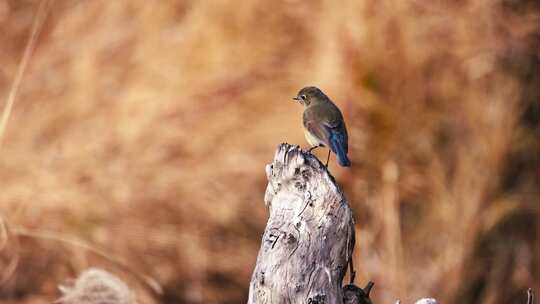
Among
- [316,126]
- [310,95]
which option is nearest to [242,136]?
[310,95]

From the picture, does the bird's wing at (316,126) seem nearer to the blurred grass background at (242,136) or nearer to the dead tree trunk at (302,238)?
the dead tree trunk at (302,238)

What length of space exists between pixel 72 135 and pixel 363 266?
1.98m

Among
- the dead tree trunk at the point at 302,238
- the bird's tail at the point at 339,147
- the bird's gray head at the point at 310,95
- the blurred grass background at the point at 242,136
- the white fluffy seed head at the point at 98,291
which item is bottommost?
the dead tree trunk at the point at 302,238

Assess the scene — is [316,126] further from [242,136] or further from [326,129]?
[242,136]

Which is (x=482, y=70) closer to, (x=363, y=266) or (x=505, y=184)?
(x=505, y=184)

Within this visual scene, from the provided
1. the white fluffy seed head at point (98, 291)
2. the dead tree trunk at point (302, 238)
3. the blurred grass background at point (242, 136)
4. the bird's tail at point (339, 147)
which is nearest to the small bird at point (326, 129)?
the bird's tail at point (339, 147)

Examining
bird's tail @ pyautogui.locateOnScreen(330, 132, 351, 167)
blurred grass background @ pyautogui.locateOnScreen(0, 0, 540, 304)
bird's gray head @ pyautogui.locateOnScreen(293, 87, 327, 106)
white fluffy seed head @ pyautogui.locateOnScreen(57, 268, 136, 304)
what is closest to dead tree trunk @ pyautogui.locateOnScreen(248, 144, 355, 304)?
bird's tail @ pyautogui.locateOnScreen(330, 132, 351, 167)

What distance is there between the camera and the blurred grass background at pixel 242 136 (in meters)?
7.05

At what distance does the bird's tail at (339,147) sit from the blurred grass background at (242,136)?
10.9 feet

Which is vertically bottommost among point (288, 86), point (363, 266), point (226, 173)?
point (363, 266)

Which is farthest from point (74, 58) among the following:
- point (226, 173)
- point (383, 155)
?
point (383, 155)

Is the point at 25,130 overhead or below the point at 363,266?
overhead

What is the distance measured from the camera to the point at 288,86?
23.7 ft

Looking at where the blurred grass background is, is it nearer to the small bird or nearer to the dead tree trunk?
the small bird
